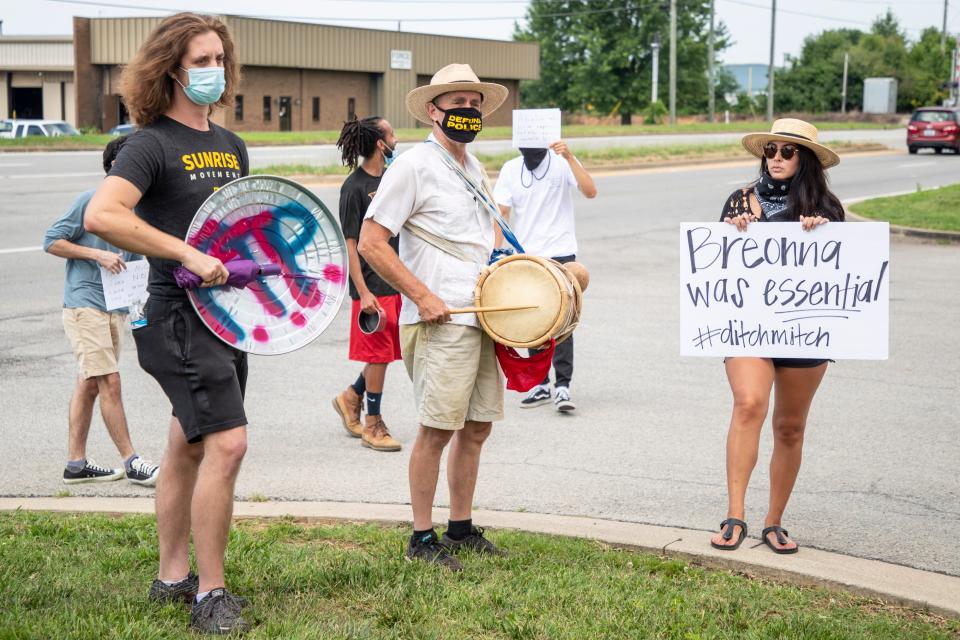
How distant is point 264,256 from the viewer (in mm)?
4242

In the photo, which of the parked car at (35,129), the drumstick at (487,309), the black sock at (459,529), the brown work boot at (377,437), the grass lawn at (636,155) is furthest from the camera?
the parked car at (35,129)

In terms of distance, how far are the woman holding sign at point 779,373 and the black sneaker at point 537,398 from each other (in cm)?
311

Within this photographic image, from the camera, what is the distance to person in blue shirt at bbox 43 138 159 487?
255 inches

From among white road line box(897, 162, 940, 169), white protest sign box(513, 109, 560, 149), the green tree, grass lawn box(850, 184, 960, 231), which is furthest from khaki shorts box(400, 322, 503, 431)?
the green tree

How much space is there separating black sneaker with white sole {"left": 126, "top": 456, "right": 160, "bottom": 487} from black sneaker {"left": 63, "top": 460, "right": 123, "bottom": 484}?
0.09 metres

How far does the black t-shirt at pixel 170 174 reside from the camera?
13.0ft

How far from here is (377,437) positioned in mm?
7309

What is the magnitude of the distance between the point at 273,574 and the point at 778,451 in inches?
93.6

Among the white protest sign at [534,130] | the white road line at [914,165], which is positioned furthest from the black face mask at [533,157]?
the white road line at [914,165]

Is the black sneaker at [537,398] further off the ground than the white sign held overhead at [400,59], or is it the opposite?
the white sign held overhead at [400,59]

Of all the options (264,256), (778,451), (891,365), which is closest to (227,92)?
(264,256)

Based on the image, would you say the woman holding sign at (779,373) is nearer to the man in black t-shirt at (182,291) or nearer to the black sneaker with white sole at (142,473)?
the man in black t-shirt at (182,291)

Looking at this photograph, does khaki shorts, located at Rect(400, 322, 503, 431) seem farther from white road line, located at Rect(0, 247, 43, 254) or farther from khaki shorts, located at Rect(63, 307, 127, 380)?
white road line, located at Rect(0, 247, 43, 254)

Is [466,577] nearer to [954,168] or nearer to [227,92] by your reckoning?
[227,92]
